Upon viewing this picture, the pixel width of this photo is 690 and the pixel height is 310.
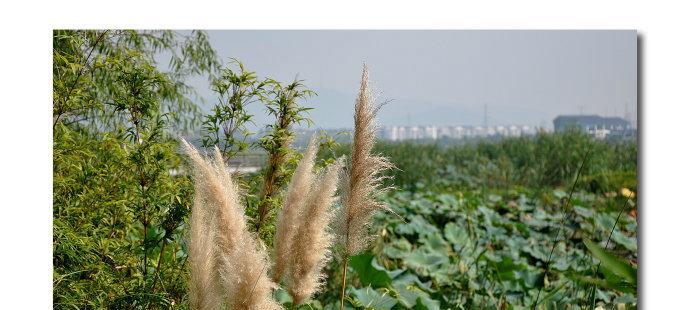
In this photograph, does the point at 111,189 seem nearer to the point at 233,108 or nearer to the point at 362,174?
the point at 233,108

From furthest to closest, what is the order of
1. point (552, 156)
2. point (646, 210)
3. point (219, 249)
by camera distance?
1. point (552, 156)
2. point (646, 210)
3. point (219, 249)

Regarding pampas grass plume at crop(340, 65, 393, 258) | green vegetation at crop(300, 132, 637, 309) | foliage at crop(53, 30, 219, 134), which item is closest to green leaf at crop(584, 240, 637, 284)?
green vegetation at crop(300, 132, 637, 309)

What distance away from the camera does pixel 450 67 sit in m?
4.42

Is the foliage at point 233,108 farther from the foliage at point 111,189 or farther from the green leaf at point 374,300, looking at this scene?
the green leaf at point 374,300

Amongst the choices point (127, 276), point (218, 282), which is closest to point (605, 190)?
point (127, 276)

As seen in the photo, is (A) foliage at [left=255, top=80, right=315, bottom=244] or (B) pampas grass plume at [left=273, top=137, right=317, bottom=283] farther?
(A) foliage at [left=255, top=80, right=315, bottom=244]

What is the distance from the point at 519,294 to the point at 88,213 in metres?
1.72

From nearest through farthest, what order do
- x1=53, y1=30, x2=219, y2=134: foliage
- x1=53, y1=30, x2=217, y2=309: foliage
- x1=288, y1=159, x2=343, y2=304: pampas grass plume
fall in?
x1=288, y1=159, x2=343, y2=304: pampas grass plume → x1=53, y1=30, x2=217, y2=309: foliage → x1=53, y1=30, x2=219, y2=134: foliage

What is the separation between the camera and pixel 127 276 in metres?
2.38

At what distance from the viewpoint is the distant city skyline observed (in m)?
2.88

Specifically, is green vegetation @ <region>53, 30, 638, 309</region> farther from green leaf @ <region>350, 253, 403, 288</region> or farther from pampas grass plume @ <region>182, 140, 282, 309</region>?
pampas grass plume @ <region>182, 140, 282, 309</region>

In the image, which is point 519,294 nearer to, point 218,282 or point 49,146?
point 218,282

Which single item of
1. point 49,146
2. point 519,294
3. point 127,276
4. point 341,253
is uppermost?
point 49,146

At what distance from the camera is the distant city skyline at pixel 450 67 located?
113 inches
